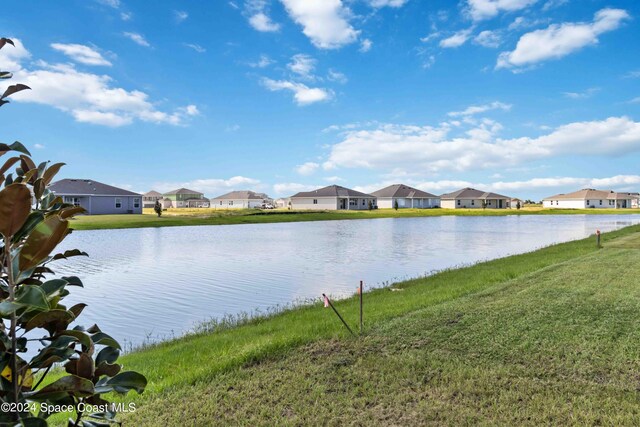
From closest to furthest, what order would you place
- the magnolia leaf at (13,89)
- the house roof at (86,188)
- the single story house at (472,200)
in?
the magnolia leaf at (13,89) → the house roof at (86,188) → the single story house at (472,200)

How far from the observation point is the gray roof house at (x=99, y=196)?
177 feet

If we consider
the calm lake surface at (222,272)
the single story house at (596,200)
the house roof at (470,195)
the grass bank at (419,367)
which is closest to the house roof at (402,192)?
the house roof at (470,195)

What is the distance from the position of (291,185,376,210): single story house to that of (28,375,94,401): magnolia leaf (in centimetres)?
7701

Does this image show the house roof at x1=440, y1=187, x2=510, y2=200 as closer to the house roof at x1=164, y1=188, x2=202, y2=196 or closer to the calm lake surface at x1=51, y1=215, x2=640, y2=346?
the house roof at x1=164, y1=188, x2=202, y2=196

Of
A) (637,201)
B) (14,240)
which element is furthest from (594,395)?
(637,201)

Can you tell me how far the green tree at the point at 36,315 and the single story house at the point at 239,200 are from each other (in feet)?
301

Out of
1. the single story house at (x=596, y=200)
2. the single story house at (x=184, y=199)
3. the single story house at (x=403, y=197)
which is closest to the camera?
the single story house at (x=403, y=197)

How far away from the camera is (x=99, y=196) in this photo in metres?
55.8

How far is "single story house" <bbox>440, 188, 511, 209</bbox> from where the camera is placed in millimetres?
95438

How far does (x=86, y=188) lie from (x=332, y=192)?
40.4 m

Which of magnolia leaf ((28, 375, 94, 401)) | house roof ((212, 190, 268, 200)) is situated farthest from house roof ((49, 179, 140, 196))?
magnolia leaf ((28, 375, 94, 401))

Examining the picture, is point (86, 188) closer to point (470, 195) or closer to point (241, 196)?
point (241, 196)

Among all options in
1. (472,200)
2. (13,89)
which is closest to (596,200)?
(472,200)

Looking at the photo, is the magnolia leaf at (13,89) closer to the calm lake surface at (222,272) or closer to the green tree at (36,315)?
the green tree at (36,315)
